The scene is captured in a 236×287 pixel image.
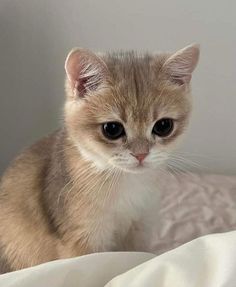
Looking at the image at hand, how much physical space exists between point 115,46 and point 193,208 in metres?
0.49

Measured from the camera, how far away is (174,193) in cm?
152

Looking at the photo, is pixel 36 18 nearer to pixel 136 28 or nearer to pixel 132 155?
pixel 136 28

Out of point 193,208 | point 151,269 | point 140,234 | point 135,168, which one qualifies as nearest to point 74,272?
point 151,269

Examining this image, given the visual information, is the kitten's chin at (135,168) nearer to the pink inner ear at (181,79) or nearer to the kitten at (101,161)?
the kitten at (101,161)

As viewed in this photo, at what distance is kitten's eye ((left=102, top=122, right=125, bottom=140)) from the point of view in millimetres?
1042

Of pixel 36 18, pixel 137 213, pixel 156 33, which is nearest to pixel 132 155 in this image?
pixel 137 213

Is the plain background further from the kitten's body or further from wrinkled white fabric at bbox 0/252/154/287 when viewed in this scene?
wrinkled white fabric at bbox 0/252/154/287

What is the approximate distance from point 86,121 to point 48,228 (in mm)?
234

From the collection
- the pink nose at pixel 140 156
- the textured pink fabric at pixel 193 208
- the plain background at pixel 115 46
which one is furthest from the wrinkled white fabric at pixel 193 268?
the plain background at pixel 115 46

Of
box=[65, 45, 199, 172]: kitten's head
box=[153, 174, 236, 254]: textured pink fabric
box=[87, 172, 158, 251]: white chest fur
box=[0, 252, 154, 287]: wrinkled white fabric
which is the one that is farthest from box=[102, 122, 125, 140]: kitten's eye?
box=[153, 174, 236, 254]: textured pink fabric

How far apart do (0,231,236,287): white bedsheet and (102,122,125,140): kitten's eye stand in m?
0.21

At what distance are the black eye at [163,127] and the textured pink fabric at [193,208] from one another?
0.27 m

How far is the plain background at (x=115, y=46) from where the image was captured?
1.54 m

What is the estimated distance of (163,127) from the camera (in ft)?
3.51
